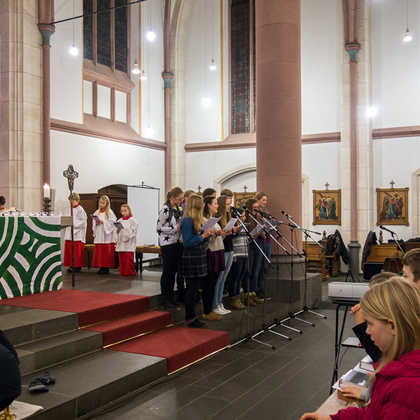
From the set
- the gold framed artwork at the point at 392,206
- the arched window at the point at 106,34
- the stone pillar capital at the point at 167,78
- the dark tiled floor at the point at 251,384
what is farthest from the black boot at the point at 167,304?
the stone pillar capital at the point at 167,78

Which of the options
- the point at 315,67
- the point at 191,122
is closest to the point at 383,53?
the point at 315,67

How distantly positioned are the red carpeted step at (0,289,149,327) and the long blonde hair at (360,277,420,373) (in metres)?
4.37

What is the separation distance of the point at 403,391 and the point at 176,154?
14.4 m

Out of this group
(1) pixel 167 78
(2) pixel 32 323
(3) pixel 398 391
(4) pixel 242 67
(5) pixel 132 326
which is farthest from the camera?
(1) pixel 167 78

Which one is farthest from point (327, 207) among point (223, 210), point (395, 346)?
point (395, 346)

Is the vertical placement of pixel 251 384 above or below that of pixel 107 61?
below

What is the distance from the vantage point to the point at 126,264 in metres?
9.00

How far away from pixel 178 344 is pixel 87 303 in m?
1.27

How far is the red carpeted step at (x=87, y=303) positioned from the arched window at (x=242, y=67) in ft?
31.6

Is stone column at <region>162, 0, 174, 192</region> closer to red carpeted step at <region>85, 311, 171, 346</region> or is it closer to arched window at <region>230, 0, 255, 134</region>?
arched window at <region>230, 0, 255, 134</region>

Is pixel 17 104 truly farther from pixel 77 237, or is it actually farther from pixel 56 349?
pixel 56 349

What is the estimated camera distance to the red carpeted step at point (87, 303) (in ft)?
18.9

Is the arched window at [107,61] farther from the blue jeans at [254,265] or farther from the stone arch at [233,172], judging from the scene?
the blue jeans at [254,265]

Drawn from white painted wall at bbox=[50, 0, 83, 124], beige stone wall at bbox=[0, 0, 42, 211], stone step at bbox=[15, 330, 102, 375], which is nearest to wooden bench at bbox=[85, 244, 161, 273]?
beige stone wall at bbox=[0, 0, 42, 211]
